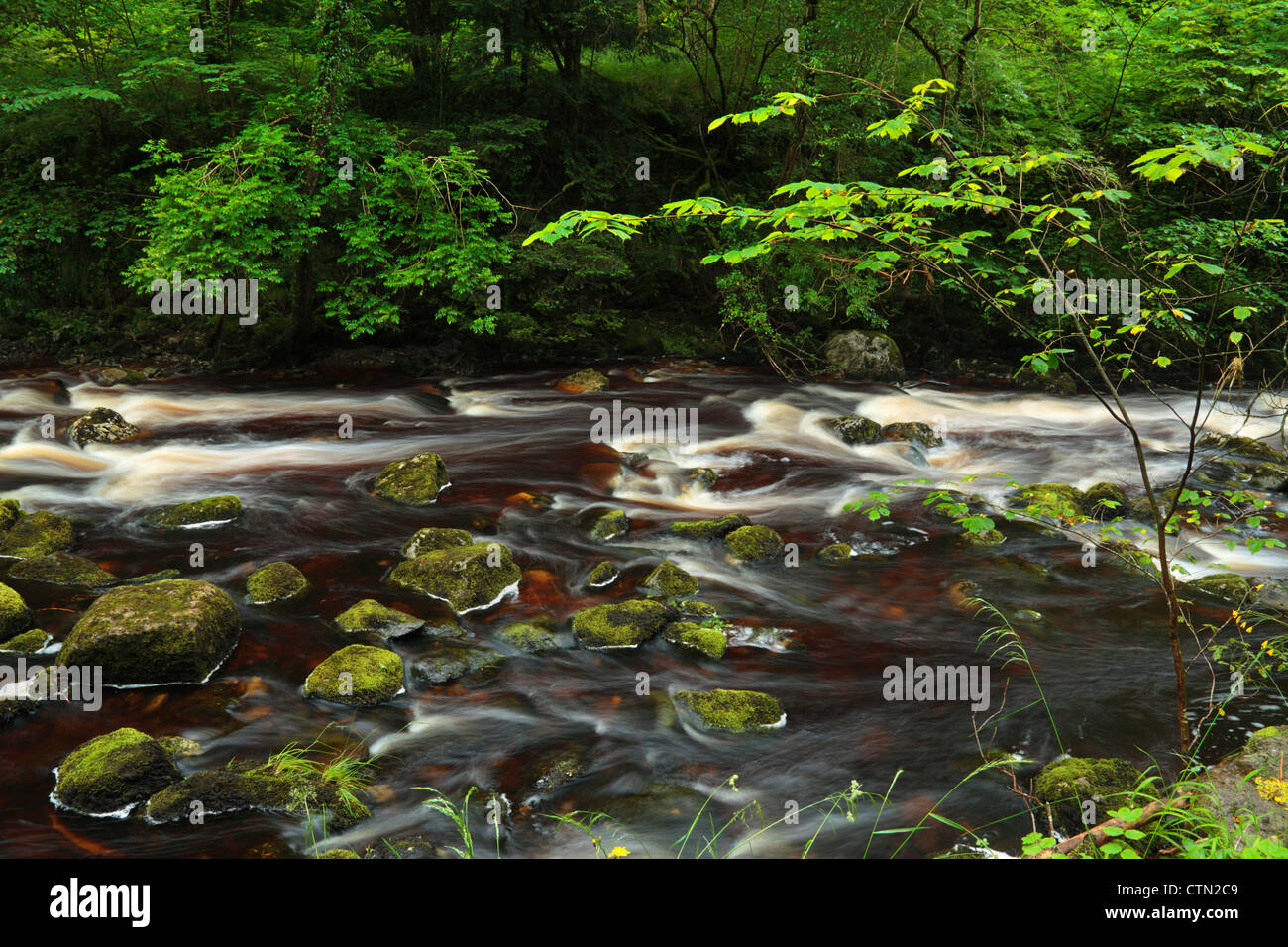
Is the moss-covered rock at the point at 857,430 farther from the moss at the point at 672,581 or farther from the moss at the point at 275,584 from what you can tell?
the moss at the point at 275,584

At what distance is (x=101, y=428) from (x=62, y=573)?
4.26 m

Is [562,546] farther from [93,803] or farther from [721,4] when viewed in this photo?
[721,4]

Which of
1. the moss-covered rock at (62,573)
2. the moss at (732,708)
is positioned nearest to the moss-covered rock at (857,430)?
the moss at (732,708)

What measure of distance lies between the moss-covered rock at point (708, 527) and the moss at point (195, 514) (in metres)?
4.11

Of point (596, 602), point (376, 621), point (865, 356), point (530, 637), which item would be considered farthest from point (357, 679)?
point (865, 356)

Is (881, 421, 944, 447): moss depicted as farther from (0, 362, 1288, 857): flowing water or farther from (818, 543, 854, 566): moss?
(818, 543, 854, 566): moss

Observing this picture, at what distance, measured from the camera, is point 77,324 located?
13789 millimetres

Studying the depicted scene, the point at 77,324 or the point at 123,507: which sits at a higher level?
the point at 77,324

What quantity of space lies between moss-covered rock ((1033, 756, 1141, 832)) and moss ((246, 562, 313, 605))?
5186 millimetres

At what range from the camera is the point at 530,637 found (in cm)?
589

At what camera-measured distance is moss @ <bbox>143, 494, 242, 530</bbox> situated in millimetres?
7520

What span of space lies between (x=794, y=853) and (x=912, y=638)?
2619 mm

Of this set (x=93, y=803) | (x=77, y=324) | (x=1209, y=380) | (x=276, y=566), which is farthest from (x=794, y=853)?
(x=1209, y=380)
